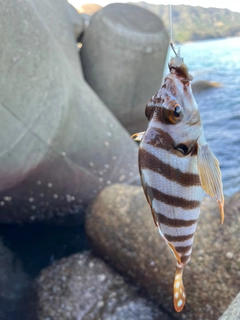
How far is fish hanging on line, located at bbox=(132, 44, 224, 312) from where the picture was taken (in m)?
1.28

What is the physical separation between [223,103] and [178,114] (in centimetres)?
1037

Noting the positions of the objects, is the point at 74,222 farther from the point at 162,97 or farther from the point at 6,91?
the point at 162,97

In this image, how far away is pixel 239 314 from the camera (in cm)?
224

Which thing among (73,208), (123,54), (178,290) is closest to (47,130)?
(73,208)

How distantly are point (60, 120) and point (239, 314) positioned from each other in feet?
10.3

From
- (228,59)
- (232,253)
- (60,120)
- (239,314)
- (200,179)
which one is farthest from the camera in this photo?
(228,59)

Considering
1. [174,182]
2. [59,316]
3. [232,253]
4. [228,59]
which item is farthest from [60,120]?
[228,59]

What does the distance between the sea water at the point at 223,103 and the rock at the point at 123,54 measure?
2.37 feet

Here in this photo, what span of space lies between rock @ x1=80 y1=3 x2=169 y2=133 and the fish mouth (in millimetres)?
4950

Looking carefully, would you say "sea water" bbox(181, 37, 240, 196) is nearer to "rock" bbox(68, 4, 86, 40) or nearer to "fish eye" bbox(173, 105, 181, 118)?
"rock" bbox(68, 4, 86, 40)

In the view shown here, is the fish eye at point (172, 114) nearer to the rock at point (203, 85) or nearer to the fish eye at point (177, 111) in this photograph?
the fish eye at point (177, 111)

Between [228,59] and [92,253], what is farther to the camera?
[228,59]

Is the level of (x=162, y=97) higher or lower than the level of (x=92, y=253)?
higher

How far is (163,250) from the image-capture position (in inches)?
140
